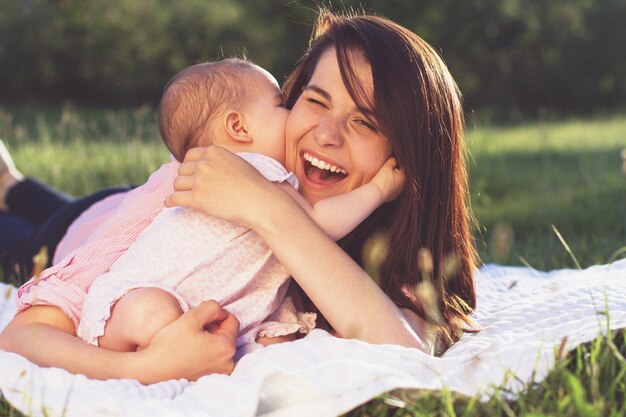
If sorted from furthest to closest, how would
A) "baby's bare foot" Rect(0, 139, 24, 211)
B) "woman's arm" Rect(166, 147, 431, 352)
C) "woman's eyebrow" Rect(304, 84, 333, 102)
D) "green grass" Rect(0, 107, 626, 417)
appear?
"baby's bare foot" Rect(0, 139, 24, 211) < "woman's eyebrow" Rect(304, 84, 333, 102) < "woman's arm" Rect(166, 147, 431, 352) < "green grass" Rect(0, 107, 626, 417)

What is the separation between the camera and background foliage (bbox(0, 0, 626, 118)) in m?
Answer: 16.4

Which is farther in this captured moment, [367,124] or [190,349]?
[367,124]

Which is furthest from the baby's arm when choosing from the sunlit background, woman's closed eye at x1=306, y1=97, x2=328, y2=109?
the sunlit background

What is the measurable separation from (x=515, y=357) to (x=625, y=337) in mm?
283

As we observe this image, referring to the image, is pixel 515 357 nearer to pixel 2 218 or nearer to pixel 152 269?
pixel 152 269

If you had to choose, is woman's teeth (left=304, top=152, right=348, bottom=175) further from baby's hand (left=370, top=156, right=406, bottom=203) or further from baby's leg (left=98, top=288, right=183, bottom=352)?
baby's leg (left=98, top=288, right=183, bottom=352)

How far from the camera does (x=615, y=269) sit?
10.7 feet

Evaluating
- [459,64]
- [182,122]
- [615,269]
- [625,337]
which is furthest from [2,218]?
[459,64]

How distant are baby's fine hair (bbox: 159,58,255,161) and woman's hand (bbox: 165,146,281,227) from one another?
382mm

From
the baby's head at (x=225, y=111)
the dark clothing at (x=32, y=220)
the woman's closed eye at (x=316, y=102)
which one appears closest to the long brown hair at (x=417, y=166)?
the woman's closed eye at (x=316, y=102)

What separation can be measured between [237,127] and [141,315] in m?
0.80

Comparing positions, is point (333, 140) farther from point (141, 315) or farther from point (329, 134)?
point (141, 315)

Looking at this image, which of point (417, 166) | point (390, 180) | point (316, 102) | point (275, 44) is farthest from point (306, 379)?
point (275, 44)

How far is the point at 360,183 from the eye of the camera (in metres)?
2.68
